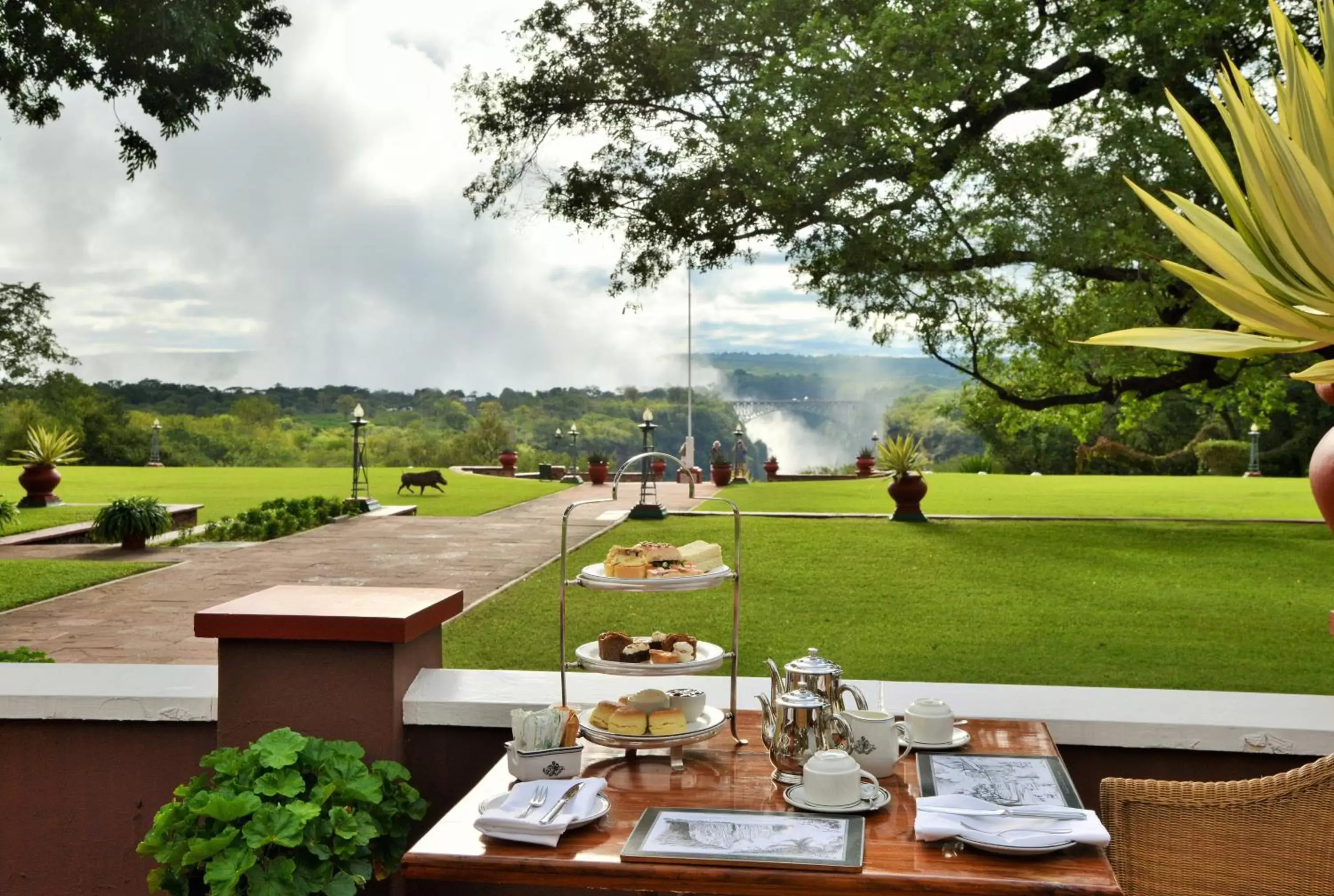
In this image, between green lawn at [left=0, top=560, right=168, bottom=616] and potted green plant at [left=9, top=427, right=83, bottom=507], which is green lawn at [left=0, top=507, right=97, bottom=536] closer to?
potted green plant at [left=9, top=427, right=83, bottom=507]

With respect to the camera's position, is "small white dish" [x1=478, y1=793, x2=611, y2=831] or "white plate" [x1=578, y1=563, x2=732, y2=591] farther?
"white plate" [x1=578, y1=563, x2=732, y2=591]

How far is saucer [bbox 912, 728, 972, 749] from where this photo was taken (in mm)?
1892

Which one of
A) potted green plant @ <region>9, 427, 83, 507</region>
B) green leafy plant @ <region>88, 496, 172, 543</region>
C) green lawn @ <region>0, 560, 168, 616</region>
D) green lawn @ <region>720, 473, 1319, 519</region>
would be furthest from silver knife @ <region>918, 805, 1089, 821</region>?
potted green plant @ <region>9, 427, 83, 507</region>

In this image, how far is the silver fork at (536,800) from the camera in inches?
61.7

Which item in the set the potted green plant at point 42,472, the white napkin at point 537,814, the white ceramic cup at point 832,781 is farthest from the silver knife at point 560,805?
the potted green plant at point 42,472

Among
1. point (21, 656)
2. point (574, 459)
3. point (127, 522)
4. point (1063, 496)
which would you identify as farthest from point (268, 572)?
point (574, 459)

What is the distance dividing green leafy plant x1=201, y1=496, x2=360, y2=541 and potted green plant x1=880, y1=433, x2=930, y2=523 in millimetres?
6317

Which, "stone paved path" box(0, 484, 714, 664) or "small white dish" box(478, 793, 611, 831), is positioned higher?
"small white dish" box(478, 793, 611, 831)

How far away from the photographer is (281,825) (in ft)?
6.13

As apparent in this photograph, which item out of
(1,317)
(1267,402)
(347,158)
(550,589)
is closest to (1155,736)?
(550,589)

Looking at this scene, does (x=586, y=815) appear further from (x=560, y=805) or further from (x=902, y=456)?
(x=902, y=456)

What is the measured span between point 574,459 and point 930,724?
21.4 meters

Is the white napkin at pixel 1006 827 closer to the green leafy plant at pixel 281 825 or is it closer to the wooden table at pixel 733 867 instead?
the wooden table at pixel 733 867

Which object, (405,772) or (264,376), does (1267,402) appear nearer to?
(405,772)
